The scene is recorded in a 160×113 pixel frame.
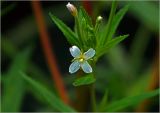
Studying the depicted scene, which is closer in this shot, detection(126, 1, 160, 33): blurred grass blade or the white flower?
the white flower

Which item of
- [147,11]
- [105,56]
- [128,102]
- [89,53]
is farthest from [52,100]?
[105,56]

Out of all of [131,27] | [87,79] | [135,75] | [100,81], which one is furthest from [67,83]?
[87,79]

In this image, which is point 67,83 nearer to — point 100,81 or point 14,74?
point 100,81

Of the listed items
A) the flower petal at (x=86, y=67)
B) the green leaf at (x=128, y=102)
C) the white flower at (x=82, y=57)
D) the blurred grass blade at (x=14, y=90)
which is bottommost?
the green leaf at (x=128, y=102)

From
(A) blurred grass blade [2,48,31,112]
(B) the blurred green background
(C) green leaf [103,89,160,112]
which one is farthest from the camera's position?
(B) the blurred green background

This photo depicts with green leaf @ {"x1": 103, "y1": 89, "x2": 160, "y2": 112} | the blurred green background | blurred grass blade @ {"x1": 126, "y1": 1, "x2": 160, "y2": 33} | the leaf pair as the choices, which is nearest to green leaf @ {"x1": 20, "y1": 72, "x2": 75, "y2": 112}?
green leaf @ {"x1": 103, "y1": 89, "x2": 160, "y2": 112}

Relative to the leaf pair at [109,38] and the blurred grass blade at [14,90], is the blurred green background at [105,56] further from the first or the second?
the leaf pair at [109,38]

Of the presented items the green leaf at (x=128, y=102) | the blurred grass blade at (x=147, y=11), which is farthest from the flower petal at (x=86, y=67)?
the blurred grass blade at (x=147, y=11)

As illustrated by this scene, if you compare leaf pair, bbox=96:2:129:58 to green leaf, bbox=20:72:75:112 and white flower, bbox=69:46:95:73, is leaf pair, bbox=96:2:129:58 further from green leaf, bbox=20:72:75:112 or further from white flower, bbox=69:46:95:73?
green leaf, bbox=20:72:75:112

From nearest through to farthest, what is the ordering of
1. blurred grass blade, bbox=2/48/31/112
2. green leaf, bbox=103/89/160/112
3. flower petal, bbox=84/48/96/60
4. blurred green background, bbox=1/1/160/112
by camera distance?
flower petal, bbox=84/48/96/60 < green leaf, bbox=103/89/160/112 < blurred grass blade, bbox=2/48/31/112 < blurred green background, bbox=1/1/160/112

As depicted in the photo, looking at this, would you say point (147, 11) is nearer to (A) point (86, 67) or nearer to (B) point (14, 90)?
(B) point (14, 90)
